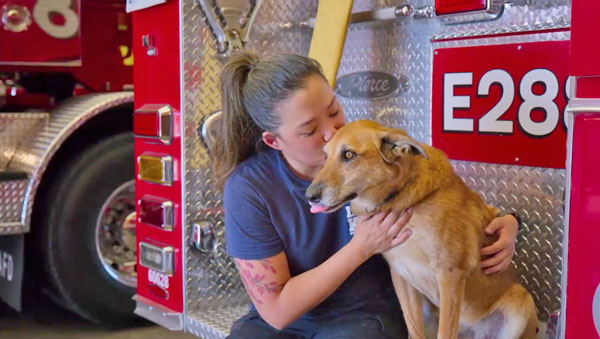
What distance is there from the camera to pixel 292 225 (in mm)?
2318

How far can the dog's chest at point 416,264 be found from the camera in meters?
2.03

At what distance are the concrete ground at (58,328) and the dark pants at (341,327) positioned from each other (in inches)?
68.4

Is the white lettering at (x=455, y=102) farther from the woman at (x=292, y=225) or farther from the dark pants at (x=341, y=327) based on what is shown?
the dark pants at (x=341, y=327)

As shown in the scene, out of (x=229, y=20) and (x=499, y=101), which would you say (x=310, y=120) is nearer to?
(x=499, y=101)

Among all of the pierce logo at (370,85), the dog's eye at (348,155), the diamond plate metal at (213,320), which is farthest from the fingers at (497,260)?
the diamond plate metal at (213,320)

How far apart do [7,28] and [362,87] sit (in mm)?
1789

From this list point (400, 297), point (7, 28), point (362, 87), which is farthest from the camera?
point (7, 28)

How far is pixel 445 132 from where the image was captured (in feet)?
9.09

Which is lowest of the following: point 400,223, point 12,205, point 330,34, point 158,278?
point 158,278

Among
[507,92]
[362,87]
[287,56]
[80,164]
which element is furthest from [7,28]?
[507,92]

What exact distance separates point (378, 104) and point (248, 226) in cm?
98

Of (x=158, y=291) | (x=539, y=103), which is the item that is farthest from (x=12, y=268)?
(x=539, y=103)

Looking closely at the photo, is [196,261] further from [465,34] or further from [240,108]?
[465,34]

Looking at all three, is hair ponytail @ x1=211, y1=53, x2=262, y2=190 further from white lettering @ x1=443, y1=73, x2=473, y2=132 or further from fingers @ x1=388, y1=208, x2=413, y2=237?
white lettering @ x1=443, y1=73, x2=473, y2=132
